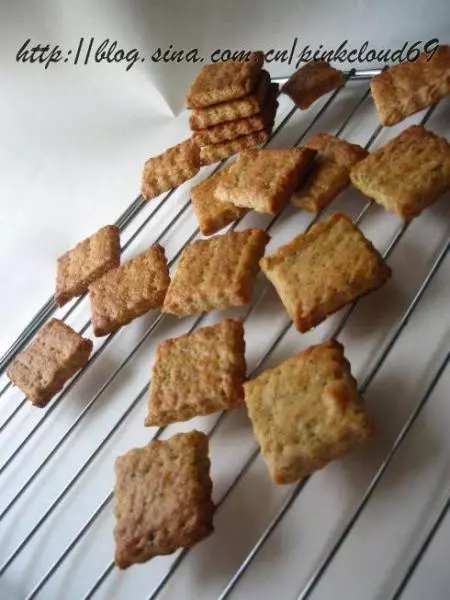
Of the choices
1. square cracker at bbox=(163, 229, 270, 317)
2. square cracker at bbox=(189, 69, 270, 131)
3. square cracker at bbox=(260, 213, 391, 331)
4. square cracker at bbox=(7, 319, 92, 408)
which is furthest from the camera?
square cracker at bbox=(189, 69, 270, 131)

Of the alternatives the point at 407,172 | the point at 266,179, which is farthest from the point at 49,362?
the point at 407,172

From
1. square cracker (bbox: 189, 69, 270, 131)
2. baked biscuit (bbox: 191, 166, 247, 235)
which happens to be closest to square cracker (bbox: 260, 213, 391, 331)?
baked biscuit (bbox: 191, 166, 247, 235)

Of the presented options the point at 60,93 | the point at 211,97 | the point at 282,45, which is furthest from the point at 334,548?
the point at 60,93

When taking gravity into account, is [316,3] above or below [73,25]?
below

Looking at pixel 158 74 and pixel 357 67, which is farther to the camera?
pixel 158 74

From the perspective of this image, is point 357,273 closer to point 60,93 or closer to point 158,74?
point 158,74

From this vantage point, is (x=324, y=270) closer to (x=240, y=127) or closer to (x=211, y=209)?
(x=211, y=209)

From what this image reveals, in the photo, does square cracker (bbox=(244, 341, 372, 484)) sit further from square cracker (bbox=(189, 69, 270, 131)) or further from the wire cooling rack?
square cracker (bbox=(189, 69, 270, 131))
